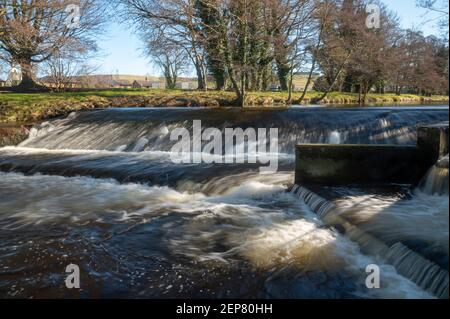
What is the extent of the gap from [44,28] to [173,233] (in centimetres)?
2221

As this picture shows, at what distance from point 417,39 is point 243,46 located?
30602mm

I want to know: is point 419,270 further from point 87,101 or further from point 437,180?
point 87,101

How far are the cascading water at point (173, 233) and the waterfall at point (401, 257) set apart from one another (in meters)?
0.07

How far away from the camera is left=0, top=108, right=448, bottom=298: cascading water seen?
4.19 metres

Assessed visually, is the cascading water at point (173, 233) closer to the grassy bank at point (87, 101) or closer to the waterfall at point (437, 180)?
the waterfall at point (437, 180)

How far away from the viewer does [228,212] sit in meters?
6.60

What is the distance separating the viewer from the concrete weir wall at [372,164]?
7285 millimetres

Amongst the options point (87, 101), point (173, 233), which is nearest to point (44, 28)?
point (87, 101)

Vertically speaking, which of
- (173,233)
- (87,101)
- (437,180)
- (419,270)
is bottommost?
(173,233)

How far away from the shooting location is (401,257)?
14.1 ft

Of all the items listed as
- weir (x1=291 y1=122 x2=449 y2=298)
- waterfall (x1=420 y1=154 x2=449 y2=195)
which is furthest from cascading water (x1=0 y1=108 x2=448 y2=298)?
waterfall (x1=420 y1=154 x2=449 y2=195)

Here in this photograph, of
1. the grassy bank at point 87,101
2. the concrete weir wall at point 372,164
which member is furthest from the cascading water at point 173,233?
the grassy bank at point 87,101

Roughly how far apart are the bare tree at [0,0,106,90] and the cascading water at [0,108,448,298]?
11.7m
